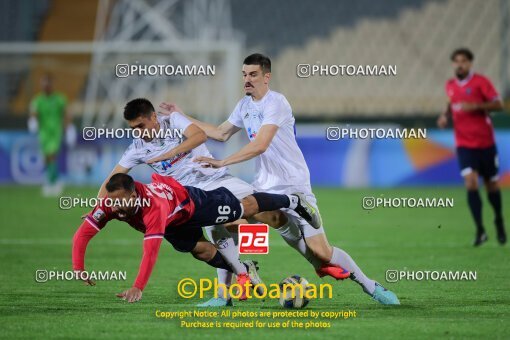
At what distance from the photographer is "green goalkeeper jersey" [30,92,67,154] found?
2069 cm

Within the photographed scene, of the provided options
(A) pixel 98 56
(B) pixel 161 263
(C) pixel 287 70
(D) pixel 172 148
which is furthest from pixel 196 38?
(D) pixel 172 148

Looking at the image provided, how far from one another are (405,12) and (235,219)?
22.0 m

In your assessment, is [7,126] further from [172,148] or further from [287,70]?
[172,148]

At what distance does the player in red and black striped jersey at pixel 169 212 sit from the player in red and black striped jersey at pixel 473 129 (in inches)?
210

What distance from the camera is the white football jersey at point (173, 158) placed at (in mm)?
8203

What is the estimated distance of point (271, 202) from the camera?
7.80 metres

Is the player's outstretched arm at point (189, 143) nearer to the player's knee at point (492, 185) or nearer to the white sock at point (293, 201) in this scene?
the white sock at point (293, 201)

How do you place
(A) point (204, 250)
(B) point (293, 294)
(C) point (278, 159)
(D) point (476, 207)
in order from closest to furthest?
1. (B) point (293, 294)
2. (A) point (204, 250)
3. (C) point (278, 159)
4. (D) point (476, 207)

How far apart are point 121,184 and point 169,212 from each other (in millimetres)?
497

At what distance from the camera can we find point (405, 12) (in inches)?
1128

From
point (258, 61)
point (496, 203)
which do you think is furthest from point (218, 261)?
point (496, 203)

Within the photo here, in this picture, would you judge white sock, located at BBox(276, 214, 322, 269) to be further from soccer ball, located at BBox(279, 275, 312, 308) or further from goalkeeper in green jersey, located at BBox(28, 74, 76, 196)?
goalkeeper in green jersey, located at BBox(28, 74, 76, 196)

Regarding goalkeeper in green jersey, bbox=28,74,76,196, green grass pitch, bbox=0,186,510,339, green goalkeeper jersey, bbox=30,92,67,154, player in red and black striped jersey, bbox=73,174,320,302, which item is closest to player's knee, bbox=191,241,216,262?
player in red and black striped jersey, bbox=73,174,320,302

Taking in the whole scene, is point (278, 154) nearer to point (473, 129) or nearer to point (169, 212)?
point (169, 212)
